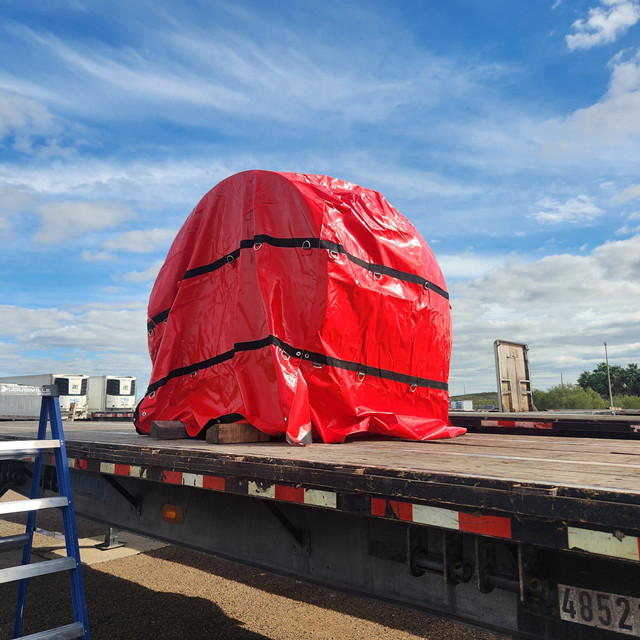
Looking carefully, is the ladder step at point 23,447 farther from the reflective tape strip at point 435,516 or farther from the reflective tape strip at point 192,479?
the reflective tape strip at point 435,516

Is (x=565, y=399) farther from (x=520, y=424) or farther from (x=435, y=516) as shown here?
(x=435, y=516)

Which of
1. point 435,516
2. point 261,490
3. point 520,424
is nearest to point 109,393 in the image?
point 520,424

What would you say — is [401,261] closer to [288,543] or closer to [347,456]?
[347,456]

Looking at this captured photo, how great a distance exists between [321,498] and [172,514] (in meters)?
1.52

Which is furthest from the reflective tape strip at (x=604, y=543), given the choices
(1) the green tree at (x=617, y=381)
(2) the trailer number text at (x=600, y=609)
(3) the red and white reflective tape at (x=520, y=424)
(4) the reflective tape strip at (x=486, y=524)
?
(1) the green tree at (x=617, y=381)

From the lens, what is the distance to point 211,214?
479cm

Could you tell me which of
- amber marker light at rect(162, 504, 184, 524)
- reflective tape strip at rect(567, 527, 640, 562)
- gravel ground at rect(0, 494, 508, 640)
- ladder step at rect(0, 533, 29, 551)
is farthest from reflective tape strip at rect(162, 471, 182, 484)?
reflective tape strip at rect(567, 527, 640, 562)

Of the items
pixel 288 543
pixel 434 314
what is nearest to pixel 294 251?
pixel 434 314

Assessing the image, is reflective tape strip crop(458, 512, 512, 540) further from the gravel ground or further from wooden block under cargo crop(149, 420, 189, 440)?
wooden block under cargo crop(149, 420, 189, 440)

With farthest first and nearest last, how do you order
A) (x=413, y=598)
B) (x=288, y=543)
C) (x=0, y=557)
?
(x=0, y=557) < (x=288, y=543) < (x=413, y=598)

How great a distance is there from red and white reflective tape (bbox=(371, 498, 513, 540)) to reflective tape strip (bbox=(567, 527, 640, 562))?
0.19 metres

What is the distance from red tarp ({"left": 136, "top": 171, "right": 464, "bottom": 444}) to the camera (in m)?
4.01

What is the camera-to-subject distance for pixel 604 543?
160cm

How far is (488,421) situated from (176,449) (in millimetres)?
3759
